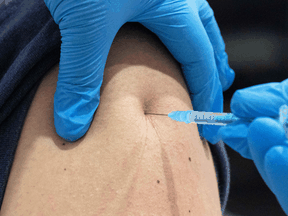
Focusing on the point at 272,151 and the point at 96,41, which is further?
the point at 96,41

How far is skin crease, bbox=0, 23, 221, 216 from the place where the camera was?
506 mm

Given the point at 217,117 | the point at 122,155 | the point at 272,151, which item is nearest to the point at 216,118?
the point at 217,117

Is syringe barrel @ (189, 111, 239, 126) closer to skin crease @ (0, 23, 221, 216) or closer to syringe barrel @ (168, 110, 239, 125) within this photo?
syringe barrel @ (168, 110, 239, 125)

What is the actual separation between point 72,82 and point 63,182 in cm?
26

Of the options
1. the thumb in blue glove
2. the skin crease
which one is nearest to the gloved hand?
the thumb in blue glove

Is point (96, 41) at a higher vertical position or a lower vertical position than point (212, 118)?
higher

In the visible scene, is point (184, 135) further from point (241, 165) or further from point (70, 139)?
point (241, 165)

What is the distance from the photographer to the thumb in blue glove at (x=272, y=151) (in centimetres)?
36

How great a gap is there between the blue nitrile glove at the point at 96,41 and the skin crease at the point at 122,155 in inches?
1.6

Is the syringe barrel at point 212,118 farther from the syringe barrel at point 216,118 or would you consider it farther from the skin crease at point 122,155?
the skin crease at point 122,155

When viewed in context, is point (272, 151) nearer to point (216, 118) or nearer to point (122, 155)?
point (216, 118)

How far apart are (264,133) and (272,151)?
0.11ft

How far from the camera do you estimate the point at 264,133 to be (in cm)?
38

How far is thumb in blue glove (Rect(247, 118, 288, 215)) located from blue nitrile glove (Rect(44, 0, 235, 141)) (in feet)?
1.08
